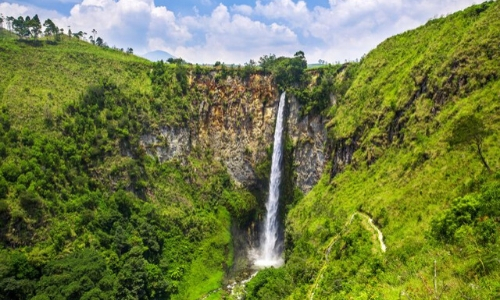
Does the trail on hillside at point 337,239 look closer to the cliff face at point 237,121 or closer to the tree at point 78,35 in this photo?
the cliff face at point 237,121

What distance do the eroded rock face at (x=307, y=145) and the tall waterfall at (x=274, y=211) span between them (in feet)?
6.57

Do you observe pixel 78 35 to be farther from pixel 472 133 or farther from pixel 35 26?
pixel 472 133

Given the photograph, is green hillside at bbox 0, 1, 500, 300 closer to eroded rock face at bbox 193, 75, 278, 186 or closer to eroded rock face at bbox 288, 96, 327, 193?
eroded rock face at bbox 193, 75, 278, 186

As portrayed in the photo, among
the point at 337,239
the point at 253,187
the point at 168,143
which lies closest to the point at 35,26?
the point at 168,143

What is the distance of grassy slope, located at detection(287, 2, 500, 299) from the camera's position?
1544 cm

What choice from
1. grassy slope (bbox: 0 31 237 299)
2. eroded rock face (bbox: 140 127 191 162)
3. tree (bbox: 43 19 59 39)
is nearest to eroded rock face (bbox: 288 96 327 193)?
grassy slope (bbox: 0 31 237 299)

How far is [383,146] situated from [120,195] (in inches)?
1268

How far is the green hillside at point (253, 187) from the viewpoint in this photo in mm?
19891

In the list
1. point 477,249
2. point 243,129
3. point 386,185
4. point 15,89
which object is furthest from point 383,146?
point 15,89

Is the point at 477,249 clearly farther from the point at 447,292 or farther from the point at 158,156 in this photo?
the point at 158,156

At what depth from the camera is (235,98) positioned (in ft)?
203

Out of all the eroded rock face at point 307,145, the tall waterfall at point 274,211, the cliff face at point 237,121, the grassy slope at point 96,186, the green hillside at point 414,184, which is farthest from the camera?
the cliff face at point 237,121

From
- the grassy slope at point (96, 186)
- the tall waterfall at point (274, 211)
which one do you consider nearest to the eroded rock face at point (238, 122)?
the tall waterfall at point (274, 211)

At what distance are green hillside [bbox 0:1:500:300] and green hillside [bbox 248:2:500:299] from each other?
5.1 inches
